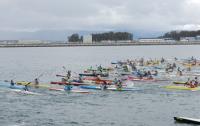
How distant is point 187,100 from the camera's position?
203 ft

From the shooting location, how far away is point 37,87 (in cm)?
7269

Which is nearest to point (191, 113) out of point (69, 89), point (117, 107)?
point (117, 107)

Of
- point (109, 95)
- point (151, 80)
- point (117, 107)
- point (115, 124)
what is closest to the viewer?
point (115, 124)

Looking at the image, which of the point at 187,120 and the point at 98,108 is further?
the point at 98,108

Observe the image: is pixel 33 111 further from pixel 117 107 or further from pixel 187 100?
pixel 187 100

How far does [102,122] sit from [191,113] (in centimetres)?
1055

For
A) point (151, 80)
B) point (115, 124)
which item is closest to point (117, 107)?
point (115, 124)

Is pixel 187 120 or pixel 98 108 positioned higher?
pixel 187 120

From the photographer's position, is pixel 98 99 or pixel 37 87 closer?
pixel 98 99

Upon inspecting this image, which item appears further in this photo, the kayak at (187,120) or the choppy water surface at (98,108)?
the choppy water surface at (98,108)

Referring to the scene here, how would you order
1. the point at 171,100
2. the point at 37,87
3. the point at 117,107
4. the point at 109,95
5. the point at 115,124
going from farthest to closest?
the point at 37,87 < the point at 109,95 < the point at 171,100 < the point at 117,107 < the point at 115,124

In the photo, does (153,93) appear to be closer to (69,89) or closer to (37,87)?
(69,89)

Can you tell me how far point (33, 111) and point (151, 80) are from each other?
34.8 m

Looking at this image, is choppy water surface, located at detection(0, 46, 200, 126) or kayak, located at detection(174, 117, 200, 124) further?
choppy water surface, located at detection(0, 46, 200, 126)
